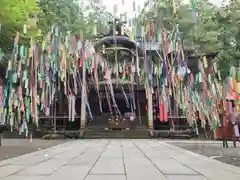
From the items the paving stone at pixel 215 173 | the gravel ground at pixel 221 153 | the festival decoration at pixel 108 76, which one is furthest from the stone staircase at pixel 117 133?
the paving stone at pixel 215 173

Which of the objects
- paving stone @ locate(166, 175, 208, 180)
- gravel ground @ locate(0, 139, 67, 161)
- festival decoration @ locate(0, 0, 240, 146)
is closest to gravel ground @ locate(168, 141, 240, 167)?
paving stone @ locate(166, 175, 208, 180)

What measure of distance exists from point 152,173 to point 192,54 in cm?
1848

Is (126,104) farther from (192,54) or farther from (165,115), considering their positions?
(192,54)

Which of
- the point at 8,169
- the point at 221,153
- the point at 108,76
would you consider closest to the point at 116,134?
the point at 108,76

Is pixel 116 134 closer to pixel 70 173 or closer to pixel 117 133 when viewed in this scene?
pixel 117 133

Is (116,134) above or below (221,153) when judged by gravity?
above

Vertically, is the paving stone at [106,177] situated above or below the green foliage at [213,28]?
below

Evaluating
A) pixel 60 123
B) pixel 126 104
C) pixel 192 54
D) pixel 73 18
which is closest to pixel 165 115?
pixel 126 104

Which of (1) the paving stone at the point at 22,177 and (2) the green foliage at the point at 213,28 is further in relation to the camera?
(2) the green foliage at the point at 213,28

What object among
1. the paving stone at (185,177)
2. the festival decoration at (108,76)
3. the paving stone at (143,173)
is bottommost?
the paving stone at (185,177)

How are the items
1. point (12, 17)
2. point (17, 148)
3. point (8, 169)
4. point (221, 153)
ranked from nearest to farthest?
point (8, 169), point (221, 153), point (17, 148), point (12, 17)

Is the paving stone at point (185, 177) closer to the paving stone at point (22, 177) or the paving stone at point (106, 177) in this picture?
the paving stone at point (106, 177)

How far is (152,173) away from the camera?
5223 millimetres

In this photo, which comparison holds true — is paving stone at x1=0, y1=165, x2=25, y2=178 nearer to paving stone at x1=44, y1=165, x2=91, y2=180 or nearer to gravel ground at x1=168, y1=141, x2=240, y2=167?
paving stone at x1=44, y1=165, x2=91, y2=180
